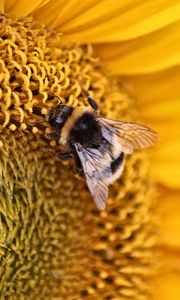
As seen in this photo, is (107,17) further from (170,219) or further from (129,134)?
(170,219)

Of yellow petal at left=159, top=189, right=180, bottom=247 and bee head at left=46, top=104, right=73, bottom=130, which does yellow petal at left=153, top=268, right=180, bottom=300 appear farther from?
bee head at left=46, top=104, right=73, bottom=130

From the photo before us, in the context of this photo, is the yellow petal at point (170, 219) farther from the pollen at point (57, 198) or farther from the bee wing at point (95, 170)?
the bee wing at point (95, 170)

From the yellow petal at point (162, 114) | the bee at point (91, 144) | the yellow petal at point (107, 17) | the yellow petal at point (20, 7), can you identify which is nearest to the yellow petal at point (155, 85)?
the yellow petal at point (162, 114)

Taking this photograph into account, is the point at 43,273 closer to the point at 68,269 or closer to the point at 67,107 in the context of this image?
the point at 68,269

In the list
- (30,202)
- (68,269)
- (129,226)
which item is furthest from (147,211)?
(30,202)

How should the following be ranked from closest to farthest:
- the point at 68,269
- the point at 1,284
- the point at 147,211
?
the point at 1,284 < the point at 68,269 < the point at 147,211

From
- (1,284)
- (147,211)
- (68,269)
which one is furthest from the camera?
(147,211)

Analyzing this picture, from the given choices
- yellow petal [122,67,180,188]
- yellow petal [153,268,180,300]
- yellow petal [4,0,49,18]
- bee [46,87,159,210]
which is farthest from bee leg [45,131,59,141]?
yellow petal [153,268,180,300]

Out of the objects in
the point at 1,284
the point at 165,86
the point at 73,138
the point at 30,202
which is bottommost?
the point at 1,284
